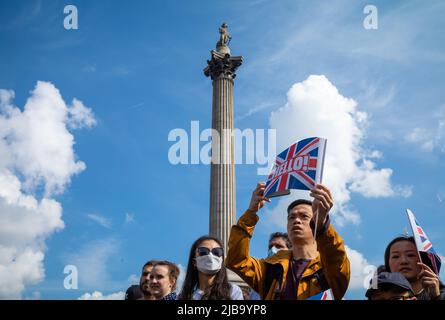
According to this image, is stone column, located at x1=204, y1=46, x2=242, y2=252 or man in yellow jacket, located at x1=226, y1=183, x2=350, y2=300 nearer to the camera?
man in yellow jacket, located at x1=226, y1=183, x2=350, y2=300

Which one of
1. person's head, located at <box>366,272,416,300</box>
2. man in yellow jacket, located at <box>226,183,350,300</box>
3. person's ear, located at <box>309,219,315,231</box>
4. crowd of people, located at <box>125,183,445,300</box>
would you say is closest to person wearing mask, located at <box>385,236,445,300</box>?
crowd of people, located at <box>125,183,445,300</box>

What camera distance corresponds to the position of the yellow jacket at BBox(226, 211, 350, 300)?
21.2ft

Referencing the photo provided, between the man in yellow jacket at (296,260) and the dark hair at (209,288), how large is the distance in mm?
251

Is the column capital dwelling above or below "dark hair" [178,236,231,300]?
above

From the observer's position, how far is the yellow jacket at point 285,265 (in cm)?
647

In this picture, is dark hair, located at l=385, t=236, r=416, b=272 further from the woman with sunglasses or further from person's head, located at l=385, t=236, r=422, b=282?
the woman with sunglasses

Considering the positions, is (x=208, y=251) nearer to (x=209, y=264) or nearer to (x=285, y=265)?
(x=209, y=264)

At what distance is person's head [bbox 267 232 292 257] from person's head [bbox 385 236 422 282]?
2457mm

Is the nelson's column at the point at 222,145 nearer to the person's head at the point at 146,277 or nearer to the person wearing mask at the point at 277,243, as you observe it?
the person wearing mask at the point at 277,243

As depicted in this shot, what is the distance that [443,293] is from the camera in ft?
21.8

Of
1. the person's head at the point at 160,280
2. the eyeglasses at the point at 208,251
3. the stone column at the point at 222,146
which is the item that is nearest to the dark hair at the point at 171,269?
the person's head at the point at 160,280
